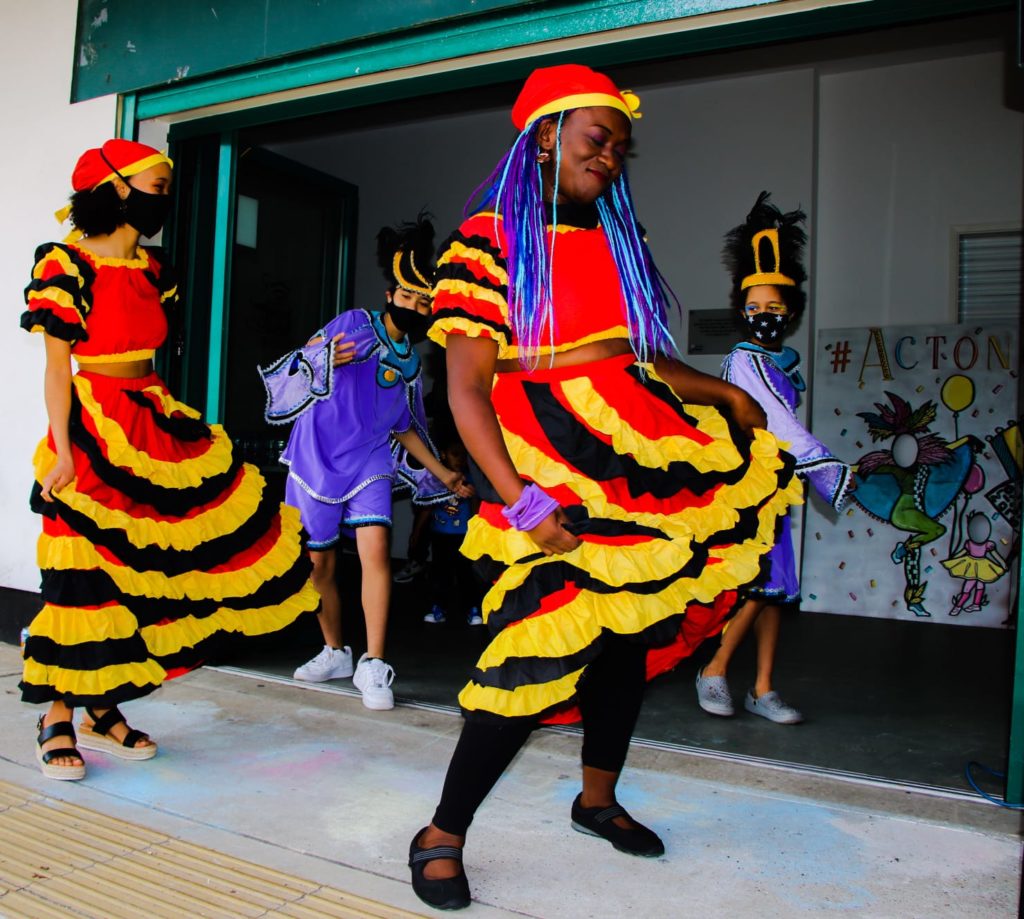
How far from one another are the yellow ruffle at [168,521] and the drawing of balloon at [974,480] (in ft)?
18.4

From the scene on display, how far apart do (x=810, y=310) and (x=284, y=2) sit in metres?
4.90

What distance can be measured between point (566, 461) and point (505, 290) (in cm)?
40

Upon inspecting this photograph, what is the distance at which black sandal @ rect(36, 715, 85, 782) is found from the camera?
293cm

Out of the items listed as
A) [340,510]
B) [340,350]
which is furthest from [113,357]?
[340,510]

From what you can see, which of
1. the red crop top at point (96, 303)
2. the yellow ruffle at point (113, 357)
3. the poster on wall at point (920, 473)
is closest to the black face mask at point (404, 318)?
the red crop top at point (96, 303)

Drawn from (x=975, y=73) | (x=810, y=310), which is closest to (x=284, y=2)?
(x=810, y=310)

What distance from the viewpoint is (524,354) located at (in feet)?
7.36

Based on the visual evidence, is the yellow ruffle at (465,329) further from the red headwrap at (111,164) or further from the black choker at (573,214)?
the red headwrap at (111,164)

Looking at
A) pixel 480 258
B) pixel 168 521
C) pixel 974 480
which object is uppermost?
pixel 480 258

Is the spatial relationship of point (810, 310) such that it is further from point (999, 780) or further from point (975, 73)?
point (999, 780)

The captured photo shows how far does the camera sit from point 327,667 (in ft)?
13.6

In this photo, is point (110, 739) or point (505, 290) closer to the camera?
point (505, 290)

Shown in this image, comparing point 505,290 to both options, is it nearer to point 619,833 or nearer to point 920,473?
point 619,833

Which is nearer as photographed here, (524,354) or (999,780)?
(524,354)
